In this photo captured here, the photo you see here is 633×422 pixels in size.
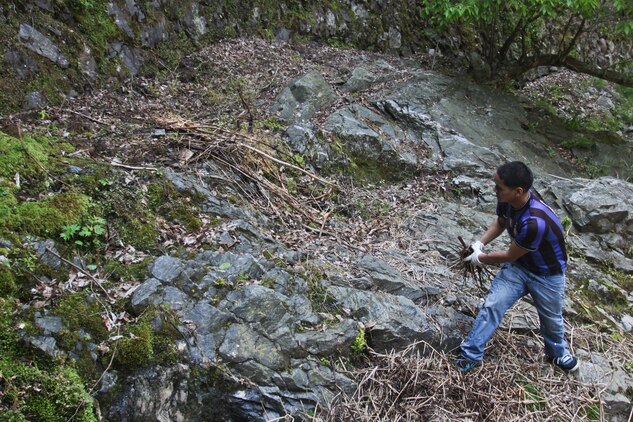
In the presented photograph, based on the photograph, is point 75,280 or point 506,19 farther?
point 506,19

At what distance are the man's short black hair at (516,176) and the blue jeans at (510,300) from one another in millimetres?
793

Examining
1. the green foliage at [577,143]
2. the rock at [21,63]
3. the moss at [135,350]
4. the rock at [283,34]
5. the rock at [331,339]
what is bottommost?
the green foliage at [577,143]

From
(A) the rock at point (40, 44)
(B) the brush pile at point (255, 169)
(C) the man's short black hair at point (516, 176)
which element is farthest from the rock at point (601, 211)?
(A) the rock at point (40, 44)

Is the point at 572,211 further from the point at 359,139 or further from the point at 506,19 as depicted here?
the point at 506,19

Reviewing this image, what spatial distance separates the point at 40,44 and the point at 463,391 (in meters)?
6.24

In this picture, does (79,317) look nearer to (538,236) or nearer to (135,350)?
(135,350)

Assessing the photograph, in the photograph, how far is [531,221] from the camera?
3.79 m

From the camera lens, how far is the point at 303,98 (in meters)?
7.61

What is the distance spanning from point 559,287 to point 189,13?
24.4 ft

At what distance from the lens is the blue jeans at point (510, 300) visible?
402 cm

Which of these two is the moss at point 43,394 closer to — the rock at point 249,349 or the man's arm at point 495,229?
the rock at point 249,349

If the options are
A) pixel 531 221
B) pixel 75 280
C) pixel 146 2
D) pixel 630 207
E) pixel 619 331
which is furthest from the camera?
pixel 146 2

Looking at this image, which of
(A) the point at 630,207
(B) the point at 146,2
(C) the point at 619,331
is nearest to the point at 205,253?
(C) the point at 619,331

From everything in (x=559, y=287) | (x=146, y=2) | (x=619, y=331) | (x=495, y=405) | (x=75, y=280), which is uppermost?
(x=146, y=2)
